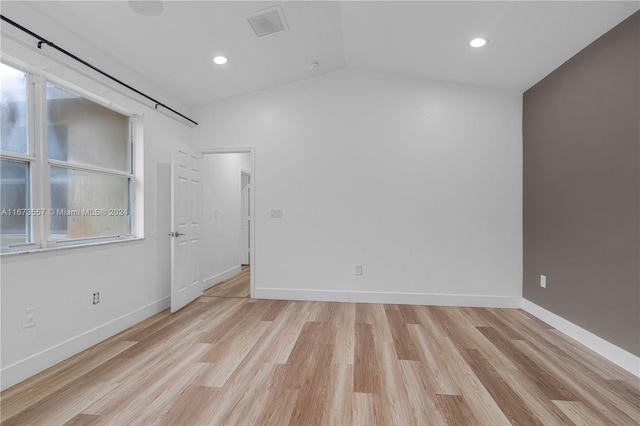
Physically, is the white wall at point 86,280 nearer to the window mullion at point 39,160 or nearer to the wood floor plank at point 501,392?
the window mullion at point 39,160

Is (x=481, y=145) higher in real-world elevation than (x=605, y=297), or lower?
higher

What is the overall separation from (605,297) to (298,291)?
3.05m

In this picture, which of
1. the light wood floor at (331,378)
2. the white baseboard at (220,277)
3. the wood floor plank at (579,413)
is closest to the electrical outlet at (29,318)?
the light wood floor at (331,378)

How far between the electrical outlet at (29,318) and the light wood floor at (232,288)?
2130 millimetres

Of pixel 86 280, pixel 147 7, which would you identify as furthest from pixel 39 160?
pixel 147 7

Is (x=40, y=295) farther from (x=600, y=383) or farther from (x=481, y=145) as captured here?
(x=481, y=145)

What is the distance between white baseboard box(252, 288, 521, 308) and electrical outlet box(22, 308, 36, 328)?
7.38 feet

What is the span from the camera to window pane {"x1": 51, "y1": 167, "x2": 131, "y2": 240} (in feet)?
8.02

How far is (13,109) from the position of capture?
2096mm

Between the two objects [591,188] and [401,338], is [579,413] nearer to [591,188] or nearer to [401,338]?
[401,338]

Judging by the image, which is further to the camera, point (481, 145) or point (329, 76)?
point (329, 76)

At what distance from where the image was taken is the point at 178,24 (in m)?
2.57

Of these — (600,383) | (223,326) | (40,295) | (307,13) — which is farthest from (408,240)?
(40,295)

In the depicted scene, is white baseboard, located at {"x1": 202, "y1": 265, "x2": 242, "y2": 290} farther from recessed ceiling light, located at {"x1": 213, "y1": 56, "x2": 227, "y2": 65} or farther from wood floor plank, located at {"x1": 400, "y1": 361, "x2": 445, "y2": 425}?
wood floor plank, located at {"x1": 400, "y1": 361, "x2": 445, "y2": 425}
